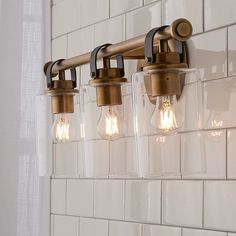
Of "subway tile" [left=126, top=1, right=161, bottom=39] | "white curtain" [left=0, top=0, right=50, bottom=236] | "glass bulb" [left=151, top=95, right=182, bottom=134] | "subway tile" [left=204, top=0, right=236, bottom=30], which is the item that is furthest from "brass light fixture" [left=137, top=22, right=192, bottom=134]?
"white curtain" [left=0, top=0, right=50, bottom=236]

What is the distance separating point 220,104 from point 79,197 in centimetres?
53

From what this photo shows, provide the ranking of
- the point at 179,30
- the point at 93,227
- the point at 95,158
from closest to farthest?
the point at 179,30, the point at 95,158, the point at 93,227

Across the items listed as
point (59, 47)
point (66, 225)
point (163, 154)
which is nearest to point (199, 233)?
point (163, 154)

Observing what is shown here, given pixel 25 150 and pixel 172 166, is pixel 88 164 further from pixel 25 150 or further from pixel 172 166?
pixel 25 150

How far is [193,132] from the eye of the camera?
1.12 meters

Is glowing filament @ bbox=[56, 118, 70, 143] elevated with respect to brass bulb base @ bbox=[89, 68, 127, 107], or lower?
lower

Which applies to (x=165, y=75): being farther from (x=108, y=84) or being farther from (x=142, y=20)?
(x=142, y=20)

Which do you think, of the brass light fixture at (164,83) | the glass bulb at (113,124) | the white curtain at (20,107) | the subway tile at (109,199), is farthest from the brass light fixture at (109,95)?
the white curtain at (20,107)

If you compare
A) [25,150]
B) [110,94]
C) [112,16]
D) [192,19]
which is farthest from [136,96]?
[25,150]

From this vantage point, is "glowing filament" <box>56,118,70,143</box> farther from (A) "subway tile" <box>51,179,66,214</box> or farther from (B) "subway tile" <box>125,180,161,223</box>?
(A) "subway tile" <box>51,179,66,214</box>

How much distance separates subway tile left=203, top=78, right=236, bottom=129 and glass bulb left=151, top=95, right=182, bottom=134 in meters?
0.08

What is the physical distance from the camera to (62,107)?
1.33m

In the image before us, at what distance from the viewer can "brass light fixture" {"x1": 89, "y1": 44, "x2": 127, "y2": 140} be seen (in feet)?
3.90

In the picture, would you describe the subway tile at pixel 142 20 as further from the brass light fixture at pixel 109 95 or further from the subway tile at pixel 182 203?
the subway tile at pixel 182 203
